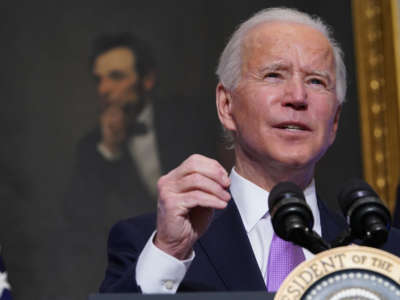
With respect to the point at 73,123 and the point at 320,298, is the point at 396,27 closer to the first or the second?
the point at 73,123

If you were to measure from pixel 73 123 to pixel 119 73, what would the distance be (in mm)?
399

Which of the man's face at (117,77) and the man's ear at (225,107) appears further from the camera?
the man's face at (117,77)

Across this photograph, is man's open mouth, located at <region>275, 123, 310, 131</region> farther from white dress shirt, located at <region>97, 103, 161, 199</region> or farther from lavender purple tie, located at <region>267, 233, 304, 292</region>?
white dress shirt, located at <region>97, 103, 161, 199</region>

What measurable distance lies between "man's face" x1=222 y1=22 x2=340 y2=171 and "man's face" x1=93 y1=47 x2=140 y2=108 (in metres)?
2.28

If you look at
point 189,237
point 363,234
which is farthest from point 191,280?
point 363,234

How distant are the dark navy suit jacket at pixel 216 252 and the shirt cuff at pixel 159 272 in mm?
31

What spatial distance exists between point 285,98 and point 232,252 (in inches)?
17.4

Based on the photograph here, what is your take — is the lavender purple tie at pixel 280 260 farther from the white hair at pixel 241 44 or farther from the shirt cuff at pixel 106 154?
the shirt cuff at pixel 106 154

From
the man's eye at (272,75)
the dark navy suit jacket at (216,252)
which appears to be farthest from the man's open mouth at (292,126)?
the dark navy suit jacket at (216,252)

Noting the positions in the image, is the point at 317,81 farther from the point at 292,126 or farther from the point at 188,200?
the point at 188,200

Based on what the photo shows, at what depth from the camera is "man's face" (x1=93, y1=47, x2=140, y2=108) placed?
4.48 meters

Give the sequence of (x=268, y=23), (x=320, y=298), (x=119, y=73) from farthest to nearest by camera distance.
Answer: (x=119, y=73) → (x=268, y=23) → (x=320, y=298)

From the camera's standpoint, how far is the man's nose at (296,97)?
207 centimetres

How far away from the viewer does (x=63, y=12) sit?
450cm
